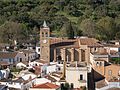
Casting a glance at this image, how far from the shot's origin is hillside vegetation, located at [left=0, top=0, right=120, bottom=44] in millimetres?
57062

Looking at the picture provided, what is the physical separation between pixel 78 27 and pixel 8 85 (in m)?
31.1

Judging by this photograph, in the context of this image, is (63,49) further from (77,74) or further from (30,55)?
(77,74)

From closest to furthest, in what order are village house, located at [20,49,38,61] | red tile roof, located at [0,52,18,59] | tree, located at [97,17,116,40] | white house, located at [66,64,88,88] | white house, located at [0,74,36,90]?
white house, located at [66,64,88,88] → white house, located at [0,74,36,90] → red tile roof, located at [0,52,18,59] → village house, located at [20,49,38,61] → tree, located at [97,17,116,40]

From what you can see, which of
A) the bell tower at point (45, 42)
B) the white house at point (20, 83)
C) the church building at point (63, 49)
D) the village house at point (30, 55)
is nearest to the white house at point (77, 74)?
the white house at point (20, 83)

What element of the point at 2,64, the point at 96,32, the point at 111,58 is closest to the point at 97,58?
the point at 111,58

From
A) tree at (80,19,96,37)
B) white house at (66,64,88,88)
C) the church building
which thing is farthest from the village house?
white house at (66,64,88,88)

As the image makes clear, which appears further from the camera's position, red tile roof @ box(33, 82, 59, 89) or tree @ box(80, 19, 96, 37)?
tree @ box(80, 19, 96, 37)

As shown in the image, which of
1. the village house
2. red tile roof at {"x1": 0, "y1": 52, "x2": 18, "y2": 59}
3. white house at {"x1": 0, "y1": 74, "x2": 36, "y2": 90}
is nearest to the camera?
white house at {"x1": 0, "y1": 74, "x2": 36, "y2": 90}

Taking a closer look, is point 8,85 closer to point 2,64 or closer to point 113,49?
point 2,64

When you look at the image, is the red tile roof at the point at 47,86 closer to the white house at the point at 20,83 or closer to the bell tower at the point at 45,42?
the white house at the point at 20,83

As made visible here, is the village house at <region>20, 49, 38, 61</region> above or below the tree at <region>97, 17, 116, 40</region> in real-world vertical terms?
below

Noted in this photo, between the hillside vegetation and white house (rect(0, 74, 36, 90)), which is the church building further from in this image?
the hillside vegetation

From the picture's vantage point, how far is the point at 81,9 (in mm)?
76000

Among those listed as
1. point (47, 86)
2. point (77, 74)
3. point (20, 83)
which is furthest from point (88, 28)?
point (47, 86)
